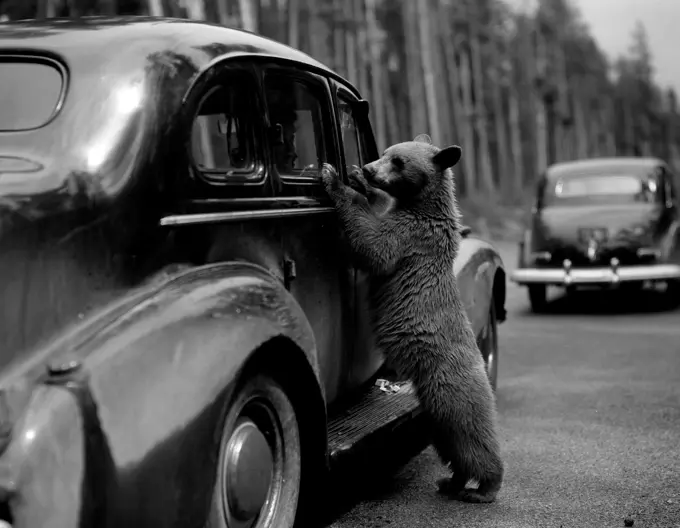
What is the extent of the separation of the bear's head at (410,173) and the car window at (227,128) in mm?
810

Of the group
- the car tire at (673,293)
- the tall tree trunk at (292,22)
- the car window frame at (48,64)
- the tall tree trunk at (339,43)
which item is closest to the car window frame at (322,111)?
the car window frame at (48,64)

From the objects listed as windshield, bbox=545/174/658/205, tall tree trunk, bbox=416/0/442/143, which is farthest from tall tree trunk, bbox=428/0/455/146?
windshield, bbox=545/174/658/205

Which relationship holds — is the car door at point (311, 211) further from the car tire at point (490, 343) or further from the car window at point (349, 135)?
the car tire at point (490, 343)

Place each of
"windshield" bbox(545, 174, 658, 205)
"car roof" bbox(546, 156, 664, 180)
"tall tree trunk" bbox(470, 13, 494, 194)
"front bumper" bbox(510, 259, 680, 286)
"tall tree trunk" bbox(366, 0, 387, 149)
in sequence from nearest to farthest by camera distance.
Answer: "front bumper" bbox(510, 259, 680, 286)
"windshield" bbox(545, 174, 658, 205)
"car roof" bbox(546, 156, 664, 180)
"tall tree trunk" bbox(366, 0, 387, 149)
"tall tree trunk" bbox(470, 13, 494, 194)

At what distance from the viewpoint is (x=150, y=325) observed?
297 centimetres

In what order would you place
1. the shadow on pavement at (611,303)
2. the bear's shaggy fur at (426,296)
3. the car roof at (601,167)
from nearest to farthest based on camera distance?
the bear's shaggy fur at (426,296), the shadow on pavement at (611,303), the car roof at (601,167)

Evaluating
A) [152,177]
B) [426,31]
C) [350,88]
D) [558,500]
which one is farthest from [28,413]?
[426,31]

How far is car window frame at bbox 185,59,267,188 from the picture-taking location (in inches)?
139

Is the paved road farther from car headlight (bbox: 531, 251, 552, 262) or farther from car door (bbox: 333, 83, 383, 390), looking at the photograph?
car headlight (bbox: 531, 251, 552, 262)

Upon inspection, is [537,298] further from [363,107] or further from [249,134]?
[249,134]

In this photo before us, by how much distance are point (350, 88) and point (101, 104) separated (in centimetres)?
237

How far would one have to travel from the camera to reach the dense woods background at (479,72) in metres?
39.5

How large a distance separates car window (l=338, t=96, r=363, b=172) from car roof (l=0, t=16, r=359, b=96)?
3.79 feet

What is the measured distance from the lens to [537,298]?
44.1 ft
